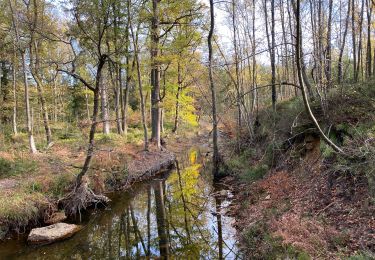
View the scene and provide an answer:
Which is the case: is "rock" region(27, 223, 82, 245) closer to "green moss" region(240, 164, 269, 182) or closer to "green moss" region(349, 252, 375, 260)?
"green moss" region(240, 164, 269, 182)

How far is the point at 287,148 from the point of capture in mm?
10609

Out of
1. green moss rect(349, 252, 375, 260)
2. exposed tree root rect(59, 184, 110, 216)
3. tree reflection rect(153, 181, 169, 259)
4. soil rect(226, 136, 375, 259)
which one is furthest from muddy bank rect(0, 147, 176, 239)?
green moss rect(349, 252, 375, 260)

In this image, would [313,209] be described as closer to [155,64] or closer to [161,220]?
[161,220]

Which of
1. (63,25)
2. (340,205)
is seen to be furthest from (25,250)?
(63,25)

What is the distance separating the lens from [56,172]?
36.1 feet

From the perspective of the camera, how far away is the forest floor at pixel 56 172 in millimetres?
8359

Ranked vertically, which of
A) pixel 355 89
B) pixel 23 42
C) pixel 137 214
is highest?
pixel 23 42

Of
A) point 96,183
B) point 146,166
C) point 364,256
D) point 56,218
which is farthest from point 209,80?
point 364,256

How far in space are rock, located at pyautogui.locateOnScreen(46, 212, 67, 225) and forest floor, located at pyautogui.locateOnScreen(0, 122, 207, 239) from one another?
0.43ft

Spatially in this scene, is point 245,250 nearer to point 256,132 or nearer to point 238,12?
point 256,132

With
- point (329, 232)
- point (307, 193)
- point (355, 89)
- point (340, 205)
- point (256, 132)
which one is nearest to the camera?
point (329, 232)

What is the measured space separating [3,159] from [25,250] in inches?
218

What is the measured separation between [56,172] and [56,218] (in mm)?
→ 2458

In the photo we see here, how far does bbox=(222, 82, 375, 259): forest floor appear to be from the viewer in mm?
5285
